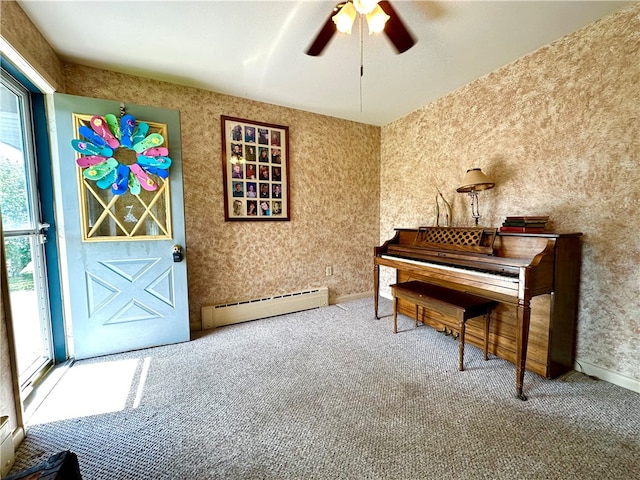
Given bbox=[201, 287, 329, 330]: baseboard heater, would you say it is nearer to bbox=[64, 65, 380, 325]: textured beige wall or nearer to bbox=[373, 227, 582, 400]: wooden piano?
bbox=[64, 65, 380, 325]: textured beige wall

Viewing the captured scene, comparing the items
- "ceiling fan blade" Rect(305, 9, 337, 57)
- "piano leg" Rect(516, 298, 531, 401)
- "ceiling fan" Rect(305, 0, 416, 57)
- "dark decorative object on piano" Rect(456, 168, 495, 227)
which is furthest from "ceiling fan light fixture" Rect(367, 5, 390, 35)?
"piano leg" Rect(516, 298, 531, 401)

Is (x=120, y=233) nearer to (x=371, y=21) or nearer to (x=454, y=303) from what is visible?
(x=371, y=21)

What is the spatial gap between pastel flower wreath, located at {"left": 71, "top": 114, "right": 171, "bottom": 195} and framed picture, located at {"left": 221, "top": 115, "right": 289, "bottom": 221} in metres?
0.68

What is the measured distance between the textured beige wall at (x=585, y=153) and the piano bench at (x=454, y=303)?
2.14 feet

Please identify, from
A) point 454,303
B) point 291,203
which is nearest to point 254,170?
point 291,203

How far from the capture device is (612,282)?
173 centimetres

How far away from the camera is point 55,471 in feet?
2.72

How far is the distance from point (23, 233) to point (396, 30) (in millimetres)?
2688

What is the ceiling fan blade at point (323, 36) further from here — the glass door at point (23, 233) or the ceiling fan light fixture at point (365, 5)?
the glass door at point (23, 233)

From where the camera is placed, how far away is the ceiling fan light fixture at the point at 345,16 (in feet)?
4.22

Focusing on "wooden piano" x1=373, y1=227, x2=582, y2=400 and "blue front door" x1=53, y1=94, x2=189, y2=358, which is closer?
"wooden piano" x1=373, y1=227, x2=582, y2=400

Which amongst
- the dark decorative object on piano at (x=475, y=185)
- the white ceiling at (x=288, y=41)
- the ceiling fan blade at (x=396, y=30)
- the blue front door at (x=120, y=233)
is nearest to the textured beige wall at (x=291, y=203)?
the white ceiling at (x=288, y=41)

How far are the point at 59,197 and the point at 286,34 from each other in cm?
210

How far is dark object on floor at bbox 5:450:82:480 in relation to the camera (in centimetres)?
82
